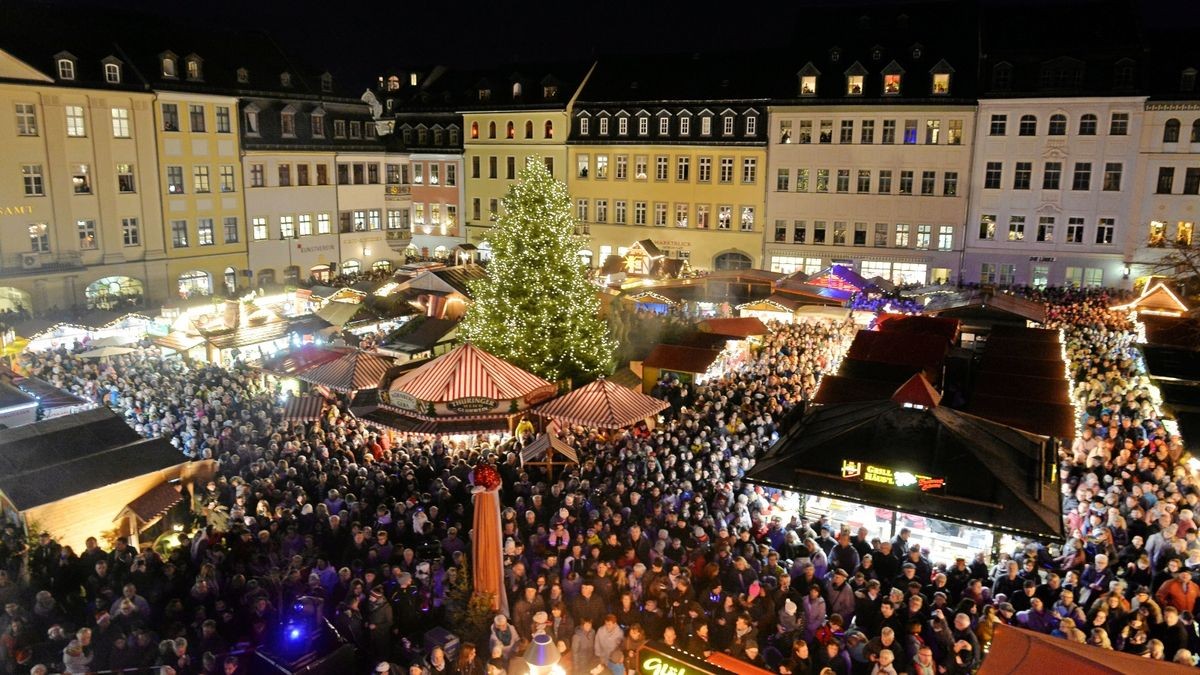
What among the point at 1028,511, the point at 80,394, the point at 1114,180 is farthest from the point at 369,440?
the point at 1114,180

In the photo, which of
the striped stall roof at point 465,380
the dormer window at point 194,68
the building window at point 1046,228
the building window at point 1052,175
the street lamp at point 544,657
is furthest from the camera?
the building window at point 1046,228

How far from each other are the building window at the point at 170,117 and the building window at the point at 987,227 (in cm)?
3216

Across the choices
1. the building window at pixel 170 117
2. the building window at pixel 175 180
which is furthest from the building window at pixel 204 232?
the building window at pixel 170 117

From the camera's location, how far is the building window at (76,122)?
103 feet

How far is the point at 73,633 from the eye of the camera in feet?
30.9

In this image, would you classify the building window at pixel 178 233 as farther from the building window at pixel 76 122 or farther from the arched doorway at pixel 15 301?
the arched doorway at pixel 15 301

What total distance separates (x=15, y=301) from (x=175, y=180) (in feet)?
23.9

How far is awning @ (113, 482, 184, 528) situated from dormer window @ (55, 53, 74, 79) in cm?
2386

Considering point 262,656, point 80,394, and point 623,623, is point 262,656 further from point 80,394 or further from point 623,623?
point 80,394

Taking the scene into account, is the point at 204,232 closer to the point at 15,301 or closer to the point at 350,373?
the point at 15,301

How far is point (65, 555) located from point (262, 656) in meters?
3.93

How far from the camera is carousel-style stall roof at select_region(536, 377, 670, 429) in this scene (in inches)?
635

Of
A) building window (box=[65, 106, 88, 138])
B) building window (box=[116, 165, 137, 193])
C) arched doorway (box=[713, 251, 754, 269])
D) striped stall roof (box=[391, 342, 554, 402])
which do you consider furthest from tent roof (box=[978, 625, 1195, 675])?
building window (box=[116, 165, 137, 193])

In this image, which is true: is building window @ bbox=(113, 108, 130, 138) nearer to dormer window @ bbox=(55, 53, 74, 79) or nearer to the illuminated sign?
dormer window @ bbox=(55, 53, 74, 79)
